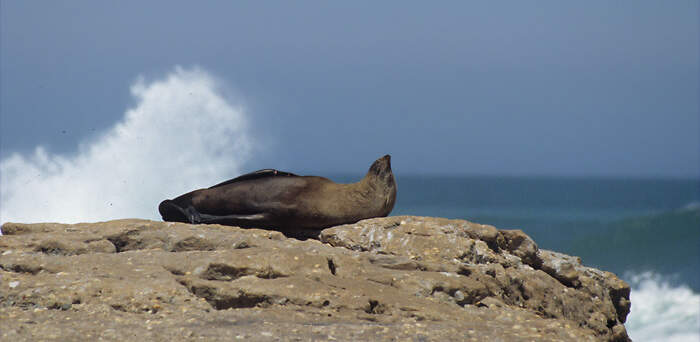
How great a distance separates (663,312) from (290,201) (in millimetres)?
15263

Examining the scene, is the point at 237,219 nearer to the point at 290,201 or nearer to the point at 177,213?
the point at 290,201

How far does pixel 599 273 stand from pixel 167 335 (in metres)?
4.70

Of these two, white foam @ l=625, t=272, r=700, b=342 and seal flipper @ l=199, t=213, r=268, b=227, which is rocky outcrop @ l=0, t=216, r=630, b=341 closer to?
seal flipper @ l=199, t=213, r=268, b=227

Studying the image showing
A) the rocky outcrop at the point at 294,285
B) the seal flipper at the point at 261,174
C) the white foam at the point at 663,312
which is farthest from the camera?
the white foam at the point at 663,312

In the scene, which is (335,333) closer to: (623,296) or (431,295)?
(431,295)

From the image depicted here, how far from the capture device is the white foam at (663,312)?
60.6ft

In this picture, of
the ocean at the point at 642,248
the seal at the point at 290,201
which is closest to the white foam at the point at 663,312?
the ocean at the point at 642,248

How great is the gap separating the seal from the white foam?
38.7 feet

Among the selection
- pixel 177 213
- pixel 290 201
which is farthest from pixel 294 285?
pixel 177 213

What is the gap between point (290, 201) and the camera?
321 inches

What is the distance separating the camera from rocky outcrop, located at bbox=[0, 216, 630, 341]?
5.15 metres

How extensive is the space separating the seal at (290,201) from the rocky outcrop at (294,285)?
1.56ft

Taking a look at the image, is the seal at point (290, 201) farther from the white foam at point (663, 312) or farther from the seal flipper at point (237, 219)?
the white foam at point (663, 312)

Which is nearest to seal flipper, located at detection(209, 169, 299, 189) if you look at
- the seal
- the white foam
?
the seal
